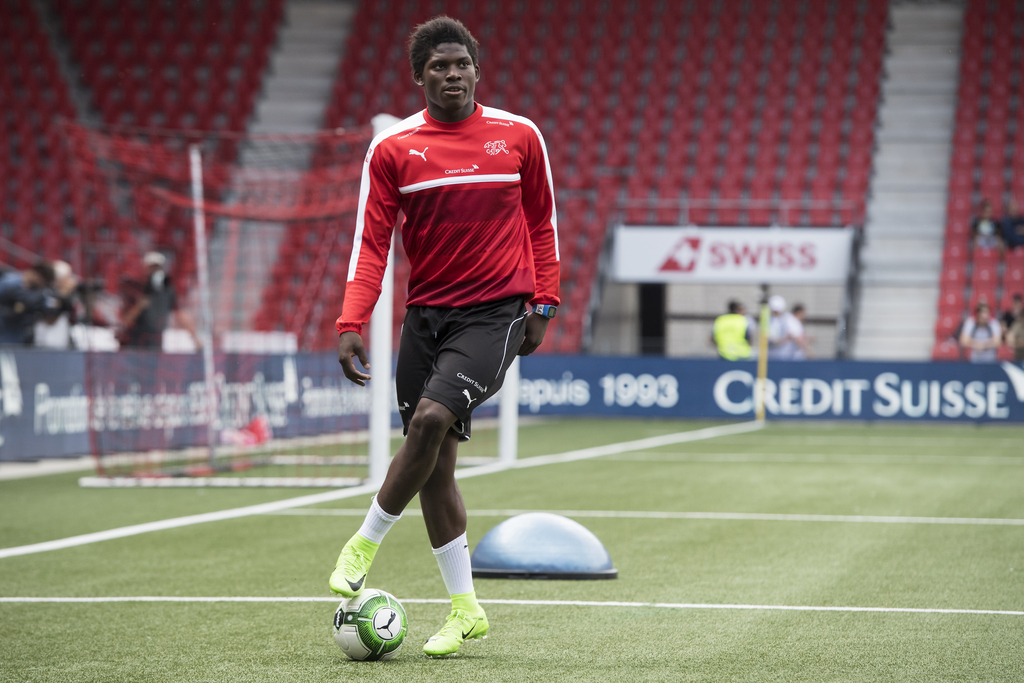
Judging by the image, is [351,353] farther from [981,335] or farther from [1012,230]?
[1012,230]

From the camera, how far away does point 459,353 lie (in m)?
3.76

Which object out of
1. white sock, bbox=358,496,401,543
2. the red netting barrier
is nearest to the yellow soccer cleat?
white sock, bbox=358,496,401,543

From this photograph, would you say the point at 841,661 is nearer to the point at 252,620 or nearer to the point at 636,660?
the point at 636,660

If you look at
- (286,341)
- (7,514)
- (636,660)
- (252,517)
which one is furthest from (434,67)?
(286,341)

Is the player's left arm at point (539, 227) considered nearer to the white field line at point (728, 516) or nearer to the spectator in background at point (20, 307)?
the white field line at point (728, 516)

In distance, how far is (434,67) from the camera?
379cm

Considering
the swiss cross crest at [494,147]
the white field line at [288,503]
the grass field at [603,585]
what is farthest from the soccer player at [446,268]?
the white field line at [288,503]

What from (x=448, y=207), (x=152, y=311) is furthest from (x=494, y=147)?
(x=152, y=311)

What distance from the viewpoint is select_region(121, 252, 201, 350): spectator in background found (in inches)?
437

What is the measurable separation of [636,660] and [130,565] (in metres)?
2.99

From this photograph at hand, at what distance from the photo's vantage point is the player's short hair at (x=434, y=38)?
Answer: 380 cm

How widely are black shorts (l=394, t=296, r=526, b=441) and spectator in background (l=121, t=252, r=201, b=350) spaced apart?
7662mm

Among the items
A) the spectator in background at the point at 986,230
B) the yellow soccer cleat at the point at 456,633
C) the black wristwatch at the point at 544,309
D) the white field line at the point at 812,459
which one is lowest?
the white field line at the point at 812,459

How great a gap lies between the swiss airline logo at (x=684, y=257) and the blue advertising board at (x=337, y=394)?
7.57ft
